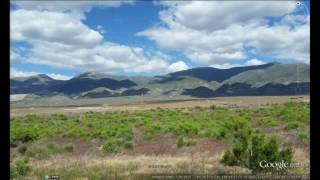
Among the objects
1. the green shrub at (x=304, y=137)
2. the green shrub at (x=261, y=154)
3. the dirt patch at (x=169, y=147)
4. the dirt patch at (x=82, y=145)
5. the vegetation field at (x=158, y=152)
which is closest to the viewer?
the green shrub at (x=261, y=154)

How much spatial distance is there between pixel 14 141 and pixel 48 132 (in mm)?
5871

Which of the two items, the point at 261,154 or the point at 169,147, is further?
the point at 169,147

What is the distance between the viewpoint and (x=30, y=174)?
11.9 m

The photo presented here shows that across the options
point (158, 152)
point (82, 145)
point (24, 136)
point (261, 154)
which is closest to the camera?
point (261, 154)

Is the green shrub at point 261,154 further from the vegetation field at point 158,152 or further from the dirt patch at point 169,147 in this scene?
the dirt patch at point 169,147

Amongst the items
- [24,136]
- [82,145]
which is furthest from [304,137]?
[24,136]

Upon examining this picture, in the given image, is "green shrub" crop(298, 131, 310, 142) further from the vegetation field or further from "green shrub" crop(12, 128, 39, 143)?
"green shrub" crop(12, 128, 39, 143)

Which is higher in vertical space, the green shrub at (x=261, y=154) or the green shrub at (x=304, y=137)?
the green shrub at (x=261, y=154)

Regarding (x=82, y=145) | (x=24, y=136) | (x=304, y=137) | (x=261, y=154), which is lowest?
(x=82, y=145)

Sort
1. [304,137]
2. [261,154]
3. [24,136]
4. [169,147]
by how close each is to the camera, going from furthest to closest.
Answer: [24,136]
[169,147]
[304,137]
[261,154]

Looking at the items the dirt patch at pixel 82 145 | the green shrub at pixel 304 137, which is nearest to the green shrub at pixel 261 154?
the green shrub at pixel 304 137

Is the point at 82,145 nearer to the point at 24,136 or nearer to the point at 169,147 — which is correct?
the point at 24,136
